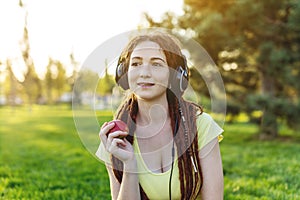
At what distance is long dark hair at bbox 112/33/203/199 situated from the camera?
204cm

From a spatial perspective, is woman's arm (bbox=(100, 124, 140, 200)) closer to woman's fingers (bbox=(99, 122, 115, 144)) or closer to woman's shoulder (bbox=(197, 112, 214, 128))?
woman's fingers (bbox=(99, 122, 115, 144))

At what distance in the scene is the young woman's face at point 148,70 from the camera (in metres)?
1.98

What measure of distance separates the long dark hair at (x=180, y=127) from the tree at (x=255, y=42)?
20.9ft

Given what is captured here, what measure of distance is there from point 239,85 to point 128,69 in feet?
28.1

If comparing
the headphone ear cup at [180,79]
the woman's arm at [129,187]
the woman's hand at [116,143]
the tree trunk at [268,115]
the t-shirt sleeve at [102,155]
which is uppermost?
the headphone ear cup at [180,79]

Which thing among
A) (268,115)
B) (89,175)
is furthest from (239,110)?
(89,175)

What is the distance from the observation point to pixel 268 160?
602 cm

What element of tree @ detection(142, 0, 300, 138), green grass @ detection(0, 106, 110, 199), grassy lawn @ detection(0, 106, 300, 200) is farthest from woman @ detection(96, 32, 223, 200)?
tree @ detection(142, 0, 300, 138)

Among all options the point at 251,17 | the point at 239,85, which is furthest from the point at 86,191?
the point at 239,85

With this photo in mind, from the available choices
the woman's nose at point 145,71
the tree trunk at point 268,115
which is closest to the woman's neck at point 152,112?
the woman's nose at point 145,71

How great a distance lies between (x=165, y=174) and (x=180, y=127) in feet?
0.85

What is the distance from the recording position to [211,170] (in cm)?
215

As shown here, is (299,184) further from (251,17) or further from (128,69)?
(251,17)

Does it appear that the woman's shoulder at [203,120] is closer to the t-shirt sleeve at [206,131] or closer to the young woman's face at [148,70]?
the t-shirt sleeve at [206,131]
